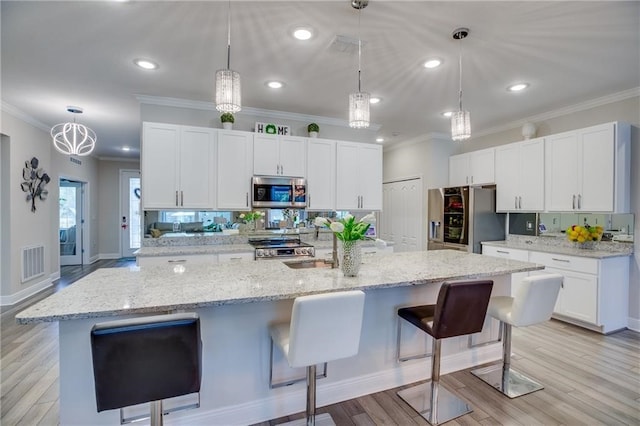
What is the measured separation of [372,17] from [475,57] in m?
1.16

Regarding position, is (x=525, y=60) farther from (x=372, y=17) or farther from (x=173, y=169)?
(x=173, y=169)

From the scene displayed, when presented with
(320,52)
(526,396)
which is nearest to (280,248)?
(320,52)

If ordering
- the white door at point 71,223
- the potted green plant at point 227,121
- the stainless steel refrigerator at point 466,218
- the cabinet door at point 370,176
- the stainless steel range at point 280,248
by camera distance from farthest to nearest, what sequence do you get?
the white door at point 71,223
the stainless steel refrigerator at point 466,218
the cabinet door at point 370,176
the potted green plant at point 227,121
the stainless steel range at point 280,248

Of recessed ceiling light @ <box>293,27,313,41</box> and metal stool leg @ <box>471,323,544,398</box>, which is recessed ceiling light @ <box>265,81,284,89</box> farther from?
metal stool leg @ <box>471,323,544,398</box>

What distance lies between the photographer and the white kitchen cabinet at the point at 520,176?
420cm

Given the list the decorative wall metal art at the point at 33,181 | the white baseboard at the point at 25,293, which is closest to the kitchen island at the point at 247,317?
the white baseboard at the point at 25,293

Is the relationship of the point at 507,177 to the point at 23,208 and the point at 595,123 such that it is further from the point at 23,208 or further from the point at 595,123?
the point at 23,208

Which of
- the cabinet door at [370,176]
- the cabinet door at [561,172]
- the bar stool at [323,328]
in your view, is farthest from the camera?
the cabinet door at [370,176]

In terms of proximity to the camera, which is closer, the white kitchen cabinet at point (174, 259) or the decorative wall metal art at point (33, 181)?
the white kitchen cabinet at point (174, 259)

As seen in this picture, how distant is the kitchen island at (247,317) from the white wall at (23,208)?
3.51 m

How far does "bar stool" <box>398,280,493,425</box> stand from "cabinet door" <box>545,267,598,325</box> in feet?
7.54

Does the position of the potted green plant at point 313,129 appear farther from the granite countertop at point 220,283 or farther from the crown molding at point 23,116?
the crown molding at point 23,116

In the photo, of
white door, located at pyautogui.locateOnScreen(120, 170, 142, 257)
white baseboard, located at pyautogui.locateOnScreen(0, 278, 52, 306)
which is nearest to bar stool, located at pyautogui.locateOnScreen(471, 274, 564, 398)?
white baseboard, located at pyautogui.locateOnScreen(0, 278, 52, 306)

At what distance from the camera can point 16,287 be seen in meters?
4.51
